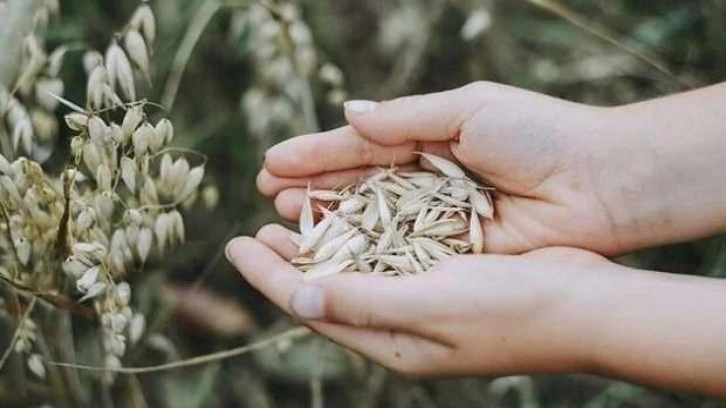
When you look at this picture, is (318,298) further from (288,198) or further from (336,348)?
(336,348)

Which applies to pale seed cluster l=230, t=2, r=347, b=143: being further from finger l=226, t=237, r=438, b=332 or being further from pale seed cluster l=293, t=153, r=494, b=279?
finger l=226, t=237, r=438, b=332

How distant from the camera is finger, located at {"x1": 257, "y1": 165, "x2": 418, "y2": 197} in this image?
1.38 meters

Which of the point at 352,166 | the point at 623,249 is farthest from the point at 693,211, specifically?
the point at 352,166

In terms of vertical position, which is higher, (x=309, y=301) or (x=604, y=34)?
(x=604, y=34)

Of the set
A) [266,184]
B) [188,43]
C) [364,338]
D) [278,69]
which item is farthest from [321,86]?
[364,338]

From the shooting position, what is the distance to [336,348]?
5.64 ft

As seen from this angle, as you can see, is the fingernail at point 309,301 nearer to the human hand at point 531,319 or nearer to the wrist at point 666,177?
the human hand at point 531,319

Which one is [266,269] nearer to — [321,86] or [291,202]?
[291,202]

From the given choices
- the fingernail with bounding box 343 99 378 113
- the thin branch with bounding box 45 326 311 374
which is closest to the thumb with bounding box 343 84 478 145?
the fingernail with bounding box 343 99 378 113

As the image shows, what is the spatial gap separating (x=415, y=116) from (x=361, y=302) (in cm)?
24

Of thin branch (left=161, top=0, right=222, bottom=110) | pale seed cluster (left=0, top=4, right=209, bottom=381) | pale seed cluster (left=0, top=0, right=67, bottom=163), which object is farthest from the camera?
thin branch (left=161, top=0, right=222, bottom=110)

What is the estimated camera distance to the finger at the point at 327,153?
1.35 meters

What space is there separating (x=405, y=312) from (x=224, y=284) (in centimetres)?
72

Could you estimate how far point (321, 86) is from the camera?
1852mm
